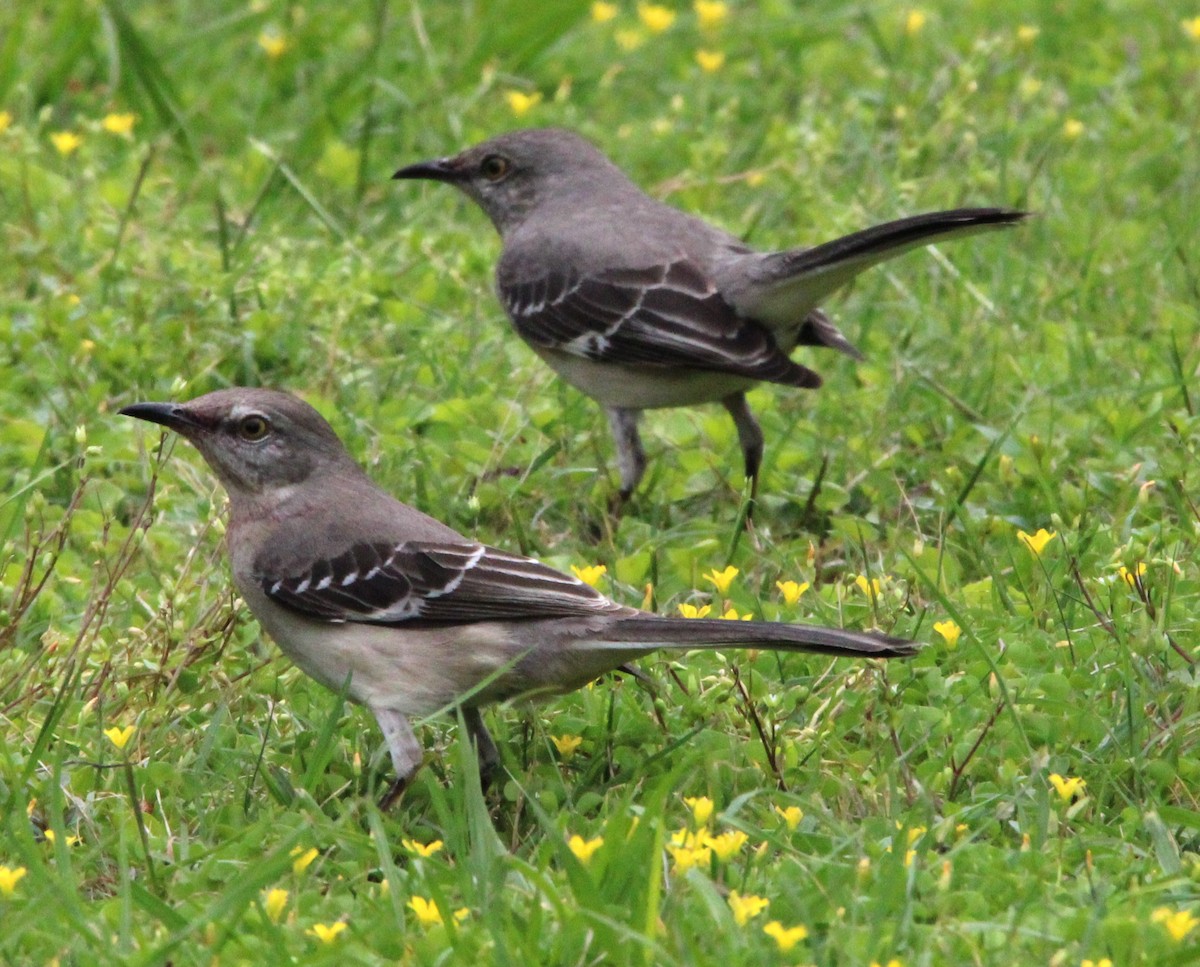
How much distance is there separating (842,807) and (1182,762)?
0.88 metres

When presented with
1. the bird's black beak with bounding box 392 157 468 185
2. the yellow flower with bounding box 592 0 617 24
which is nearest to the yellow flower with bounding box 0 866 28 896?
the bird's black beak with bounding box 392 157 468 185

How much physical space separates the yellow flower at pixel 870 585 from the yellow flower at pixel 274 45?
5.76 metres

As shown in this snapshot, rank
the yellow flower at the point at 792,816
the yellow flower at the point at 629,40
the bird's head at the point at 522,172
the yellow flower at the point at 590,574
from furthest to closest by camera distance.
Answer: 1. the yellow flower at the point at 629,40
2. the bird's head at the point at 522,172
3. the yellow flower at the point at 590,574
4. the yellow flower at the point at 792,816

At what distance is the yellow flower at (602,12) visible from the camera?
439 inches

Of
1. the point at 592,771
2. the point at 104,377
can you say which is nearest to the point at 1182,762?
the point at 592,771

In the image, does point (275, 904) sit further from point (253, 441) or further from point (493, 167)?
point (493, 167)

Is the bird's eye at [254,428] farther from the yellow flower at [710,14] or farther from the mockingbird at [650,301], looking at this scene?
the yellow flower at [710,14]

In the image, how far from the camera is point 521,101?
9969mm

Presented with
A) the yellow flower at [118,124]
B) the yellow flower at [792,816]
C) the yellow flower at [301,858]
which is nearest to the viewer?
the yellow flower at [301,858]

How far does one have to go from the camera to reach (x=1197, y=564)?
19.8 feet

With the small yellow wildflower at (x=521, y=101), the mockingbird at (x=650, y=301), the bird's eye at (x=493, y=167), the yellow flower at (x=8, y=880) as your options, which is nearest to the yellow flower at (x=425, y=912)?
the yellow flower at (x=8, y=880)

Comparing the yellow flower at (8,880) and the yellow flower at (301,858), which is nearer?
the yellow flower at (8,880)

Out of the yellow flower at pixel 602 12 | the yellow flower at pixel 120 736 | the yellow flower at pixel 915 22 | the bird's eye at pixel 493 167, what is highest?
the bird's eye at pixel 493 167

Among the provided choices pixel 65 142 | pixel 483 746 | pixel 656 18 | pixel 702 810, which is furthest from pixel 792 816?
pixel 656 18
